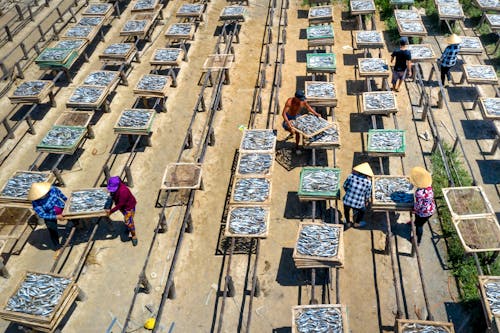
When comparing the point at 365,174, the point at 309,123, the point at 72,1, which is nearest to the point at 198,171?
the point at 309,123

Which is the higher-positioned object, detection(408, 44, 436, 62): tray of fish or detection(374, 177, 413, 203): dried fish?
detection(408, 44, 436, 62): tray of fish

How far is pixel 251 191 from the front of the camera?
44.1 feet

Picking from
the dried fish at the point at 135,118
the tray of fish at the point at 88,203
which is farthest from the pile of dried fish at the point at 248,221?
the dried fish at the point at 135,118

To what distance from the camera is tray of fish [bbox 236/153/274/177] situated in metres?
14.0

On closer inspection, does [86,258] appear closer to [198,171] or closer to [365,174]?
[198,171]

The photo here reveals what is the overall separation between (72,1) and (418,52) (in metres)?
20.7

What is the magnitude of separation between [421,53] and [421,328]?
13468mm

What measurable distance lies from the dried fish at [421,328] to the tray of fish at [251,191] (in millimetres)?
5212

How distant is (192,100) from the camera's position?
19.1 metres

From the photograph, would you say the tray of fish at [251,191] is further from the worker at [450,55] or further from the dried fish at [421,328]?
the worker at [450,55]

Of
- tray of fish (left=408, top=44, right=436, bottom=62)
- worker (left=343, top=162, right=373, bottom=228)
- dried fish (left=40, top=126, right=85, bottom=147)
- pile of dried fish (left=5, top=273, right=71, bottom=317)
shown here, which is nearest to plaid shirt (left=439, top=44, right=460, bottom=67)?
tray of fish (left=408, top=44, right=436, bottom=62)

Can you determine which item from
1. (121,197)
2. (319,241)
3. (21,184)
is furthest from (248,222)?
(21,184)

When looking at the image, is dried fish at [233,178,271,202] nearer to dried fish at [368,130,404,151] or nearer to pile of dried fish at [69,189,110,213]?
dried fish at [368,130,404,151]

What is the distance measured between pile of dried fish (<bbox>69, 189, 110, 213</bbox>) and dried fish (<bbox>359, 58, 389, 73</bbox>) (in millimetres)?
11684
